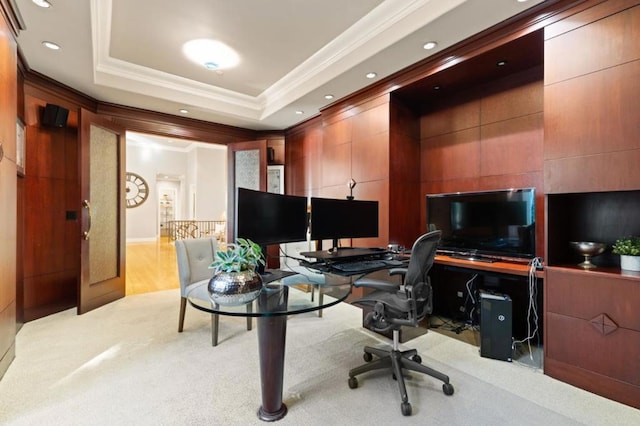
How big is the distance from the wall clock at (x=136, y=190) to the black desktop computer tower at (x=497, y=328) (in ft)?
36.7

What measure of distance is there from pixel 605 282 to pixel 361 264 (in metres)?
1.65

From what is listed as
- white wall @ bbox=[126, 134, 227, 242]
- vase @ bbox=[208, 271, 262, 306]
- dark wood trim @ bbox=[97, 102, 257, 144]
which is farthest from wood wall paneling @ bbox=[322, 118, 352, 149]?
white wall @ bbox=[126, 134, 227, 242]

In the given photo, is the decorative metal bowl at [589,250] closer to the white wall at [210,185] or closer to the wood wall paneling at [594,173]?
the wood wall paneling at [594,173]

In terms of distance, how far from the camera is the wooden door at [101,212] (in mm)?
3482

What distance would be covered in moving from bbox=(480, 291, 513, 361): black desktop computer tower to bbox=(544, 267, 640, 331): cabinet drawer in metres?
0.31

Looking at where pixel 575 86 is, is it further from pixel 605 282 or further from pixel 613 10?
pixel 605 282

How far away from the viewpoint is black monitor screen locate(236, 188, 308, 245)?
1.95 m

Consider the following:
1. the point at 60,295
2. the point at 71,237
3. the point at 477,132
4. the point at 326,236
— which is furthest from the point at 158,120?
the point at 477,132

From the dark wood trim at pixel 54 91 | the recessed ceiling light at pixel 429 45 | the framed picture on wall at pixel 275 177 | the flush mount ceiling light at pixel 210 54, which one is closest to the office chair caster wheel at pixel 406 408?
the recessed ceiling light at pixel 429 45

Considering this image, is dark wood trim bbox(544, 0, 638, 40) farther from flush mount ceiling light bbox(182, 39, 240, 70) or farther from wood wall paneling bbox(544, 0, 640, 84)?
flush mount ceiling light bbox(182, 39, 240, 70)

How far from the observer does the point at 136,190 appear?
10.4m

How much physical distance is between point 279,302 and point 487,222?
7.28ft

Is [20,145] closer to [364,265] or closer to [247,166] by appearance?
[247,166]

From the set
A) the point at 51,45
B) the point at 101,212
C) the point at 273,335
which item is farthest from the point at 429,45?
the point at 101,212
